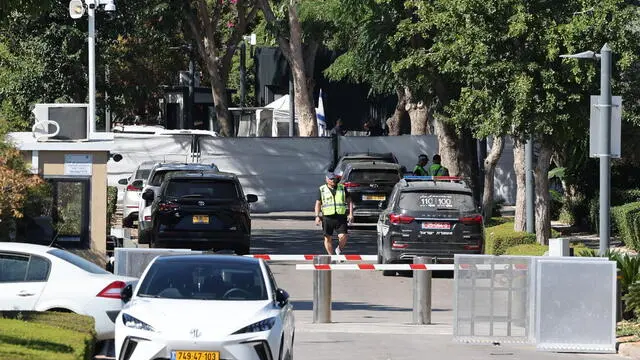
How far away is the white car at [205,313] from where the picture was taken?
12711mm

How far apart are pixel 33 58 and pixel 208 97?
24692 mm

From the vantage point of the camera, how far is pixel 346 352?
1658cm

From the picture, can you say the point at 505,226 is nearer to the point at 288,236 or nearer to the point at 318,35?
the point at 288,236

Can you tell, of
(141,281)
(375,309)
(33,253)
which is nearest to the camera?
(141,281)

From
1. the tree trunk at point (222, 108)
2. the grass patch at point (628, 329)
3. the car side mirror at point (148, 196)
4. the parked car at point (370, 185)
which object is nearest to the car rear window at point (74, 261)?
the grass patch at point (628, 329)

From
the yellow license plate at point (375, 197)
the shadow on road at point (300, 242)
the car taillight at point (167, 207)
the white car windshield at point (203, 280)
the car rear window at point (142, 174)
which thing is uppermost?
the car rear window at point (142, 174)

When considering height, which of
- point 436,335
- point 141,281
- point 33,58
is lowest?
point 436,335

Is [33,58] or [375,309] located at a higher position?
[33,58]

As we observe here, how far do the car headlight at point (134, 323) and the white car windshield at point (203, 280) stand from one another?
22.9 inches

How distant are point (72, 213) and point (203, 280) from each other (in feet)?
28.9

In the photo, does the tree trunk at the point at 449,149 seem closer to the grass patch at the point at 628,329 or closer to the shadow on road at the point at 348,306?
the shadow on road at the point at 348,306

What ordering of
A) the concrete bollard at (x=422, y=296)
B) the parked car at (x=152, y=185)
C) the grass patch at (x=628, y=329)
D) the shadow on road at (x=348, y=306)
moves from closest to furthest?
the grass patch at (x=628, y=329), the concrete bollard at (x=422, y=296), the shadow on road at (x=348, y=306), the parked car at (x=152, y=185)

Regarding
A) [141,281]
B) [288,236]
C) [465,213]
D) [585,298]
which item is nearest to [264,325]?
[141,281]

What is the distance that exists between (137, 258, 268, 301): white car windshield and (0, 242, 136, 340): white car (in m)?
1.73
